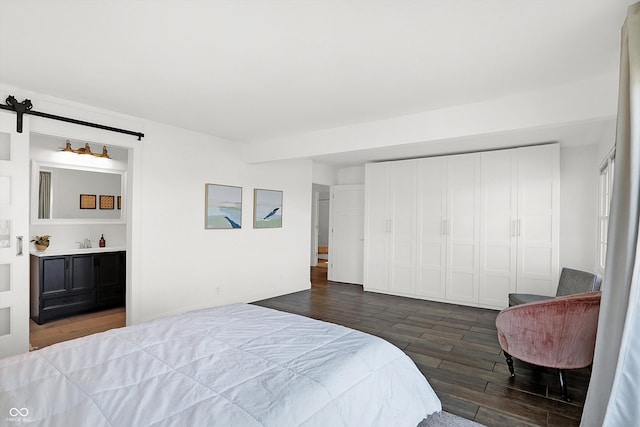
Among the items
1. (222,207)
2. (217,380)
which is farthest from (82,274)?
(217,380)

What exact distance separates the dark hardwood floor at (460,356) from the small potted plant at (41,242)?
113 inches

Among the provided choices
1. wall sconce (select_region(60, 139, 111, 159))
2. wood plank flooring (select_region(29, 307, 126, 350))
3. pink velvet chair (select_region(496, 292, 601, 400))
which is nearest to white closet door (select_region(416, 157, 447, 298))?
pink velvet chair (select_region(496, 292, 601, 400))

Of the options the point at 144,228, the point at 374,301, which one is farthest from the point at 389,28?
the point at 374,301

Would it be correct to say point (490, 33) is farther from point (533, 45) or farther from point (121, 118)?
point (121, 118)

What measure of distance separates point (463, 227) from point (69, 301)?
18.1 feet

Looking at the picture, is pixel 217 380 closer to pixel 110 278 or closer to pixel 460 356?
pixel 460 356

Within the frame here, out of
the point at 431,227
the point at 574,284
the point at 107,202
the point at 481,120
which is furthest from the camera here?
the point at 431,227

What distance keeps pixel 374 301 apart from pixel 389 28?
426 cm

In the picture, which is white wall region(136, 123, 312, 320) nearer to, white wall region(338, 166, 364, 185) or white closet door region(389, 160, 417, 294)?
white wall region(338, 166, 364, 185)

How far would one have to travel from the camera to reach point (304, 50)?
2.29 metres

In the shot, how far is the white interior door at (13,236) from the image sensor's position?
A: 3023mm

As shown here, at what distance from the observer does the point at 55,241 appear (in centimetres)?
464

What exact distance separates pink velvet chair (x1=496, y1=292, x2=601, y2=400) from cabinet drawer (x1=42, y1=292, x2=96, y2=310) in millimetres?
4884

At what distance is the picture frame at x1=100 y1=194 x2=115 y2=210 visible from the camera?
509 centimetres
